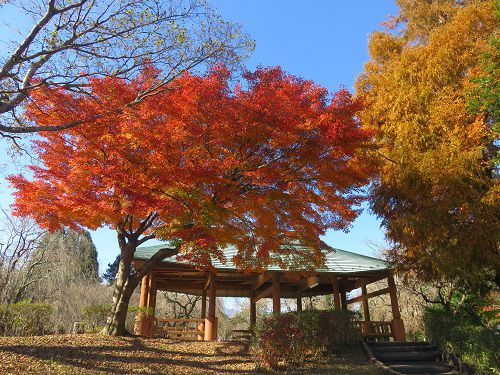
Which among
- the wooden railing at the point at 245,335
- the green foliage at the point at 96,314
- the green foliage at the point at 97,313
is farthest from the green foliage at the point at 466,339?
the green foliage at the point at 96,314

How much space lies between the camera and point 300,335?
371 inches

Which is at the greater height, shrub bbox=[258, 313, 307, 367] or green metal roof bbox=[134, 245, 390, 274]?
green metal roof bbox=[134, 245, 390, 274]

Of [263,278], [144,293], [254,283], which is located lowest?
[144,293]

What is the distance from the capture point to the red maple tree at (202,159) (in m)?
7.76

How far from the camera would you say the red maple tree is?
7758 mm

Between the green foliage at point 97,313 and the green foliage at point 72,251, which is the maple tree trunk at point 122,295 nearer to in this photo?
the green foliage at point 97,313

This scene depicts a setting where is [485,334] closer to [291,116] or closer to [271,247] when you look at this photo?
[271,247]

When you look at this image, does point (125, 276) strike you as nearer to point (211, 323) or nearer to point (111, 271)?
point (211, 323)

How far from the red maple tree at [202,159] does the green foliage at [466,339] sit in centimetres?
403

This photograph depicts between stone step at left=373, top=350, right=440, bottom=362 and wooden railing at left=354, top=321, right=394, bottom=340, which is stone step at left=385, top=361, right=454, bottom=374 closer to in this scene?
stone step at left=373, top=350, right=440, bottom=362

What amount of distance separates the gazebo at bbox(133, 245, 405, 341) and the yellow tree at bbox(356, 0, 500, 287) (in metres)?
2.32

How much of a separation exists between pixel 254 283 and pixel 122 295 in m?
6.79

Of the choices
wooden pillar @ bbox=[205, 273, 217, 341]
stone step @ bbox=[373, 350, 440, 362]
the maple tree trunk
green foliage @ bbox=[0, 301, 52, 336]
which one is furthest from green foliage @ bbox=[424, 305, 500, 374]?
green foliage @ bbox=[0, 301, 52, 336]

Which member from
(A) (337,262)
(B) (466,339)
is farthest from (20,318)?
(B) (466,339)
